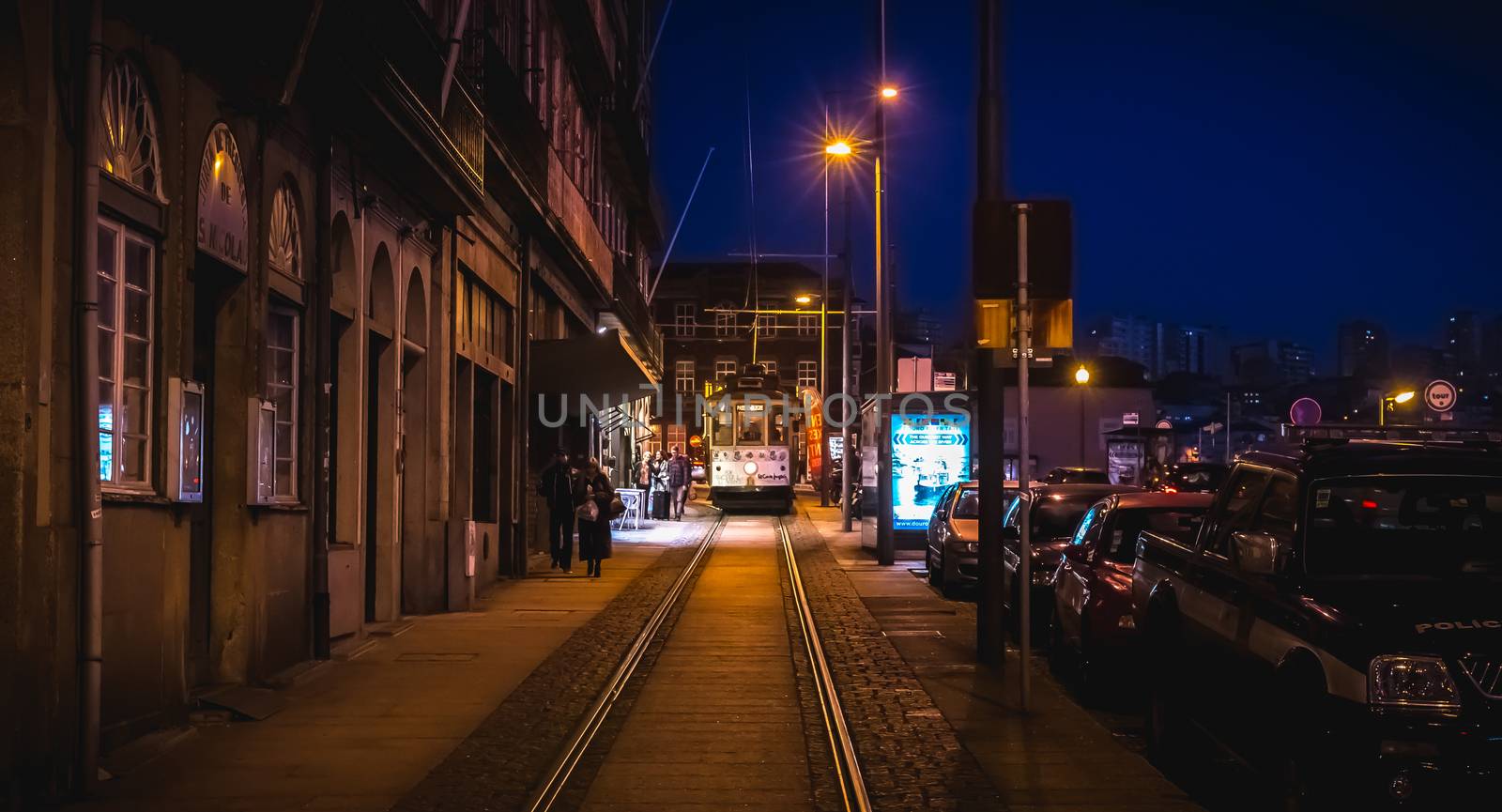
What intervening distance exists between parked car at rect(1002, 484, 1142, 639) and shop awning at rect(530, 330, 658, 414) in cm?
785

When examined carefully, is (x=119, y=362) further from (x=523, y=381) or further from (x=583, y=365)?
(x=583, y=365)

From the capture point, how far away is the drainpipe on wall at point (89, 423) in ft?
25.9

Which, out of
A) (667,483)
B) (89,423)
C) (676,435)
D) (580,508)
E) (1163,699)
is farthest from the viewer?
(676,435)

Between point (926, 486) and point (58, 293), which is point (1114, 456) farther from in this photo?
point (58, 293)

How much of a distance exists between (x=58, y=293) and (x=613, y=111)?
100 feet

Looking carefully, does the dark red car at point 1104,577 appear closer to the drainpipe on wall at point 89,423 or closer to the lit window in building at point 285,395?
the lit window in building at point 285,395

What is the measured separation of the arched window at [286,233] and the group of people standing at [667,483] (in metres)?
28.1

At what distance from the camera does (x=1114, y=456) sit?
185 ft

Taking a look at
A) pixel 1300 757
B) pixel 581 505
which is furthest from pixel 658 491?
pixel 1300 757

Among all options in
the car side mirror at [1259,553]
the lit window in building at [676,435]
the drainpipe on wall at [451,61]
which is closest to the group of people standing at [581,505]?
the drainpipe on wall at [451,61]

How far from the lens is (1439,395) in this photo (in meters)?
22.2

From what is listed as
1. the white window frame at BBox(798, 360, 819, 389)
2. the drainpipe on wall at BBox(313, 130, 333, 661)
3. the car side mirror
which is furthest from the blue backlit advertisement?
the white window frame at BBox(798, 360, 819, 389)

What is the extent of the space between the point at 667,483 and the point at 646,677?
1165 inches

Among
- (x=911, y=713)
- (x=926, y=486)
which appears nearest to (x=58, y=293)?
(x=911, y=713)
